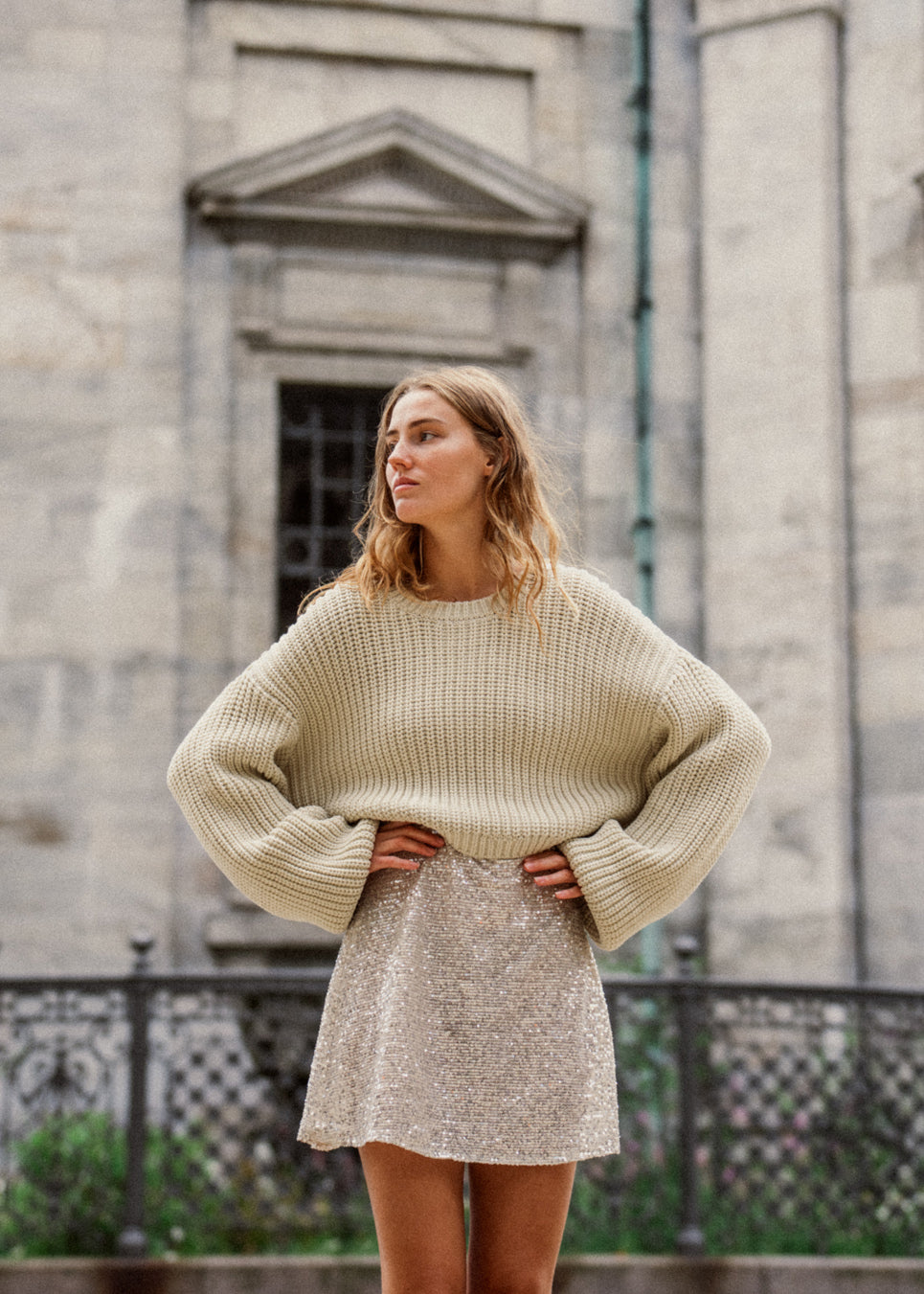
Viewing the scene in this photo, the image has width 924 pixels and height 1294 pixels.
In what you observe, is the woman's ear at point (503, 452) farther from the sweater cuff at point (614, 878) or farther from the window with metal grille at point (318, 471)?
the window with metal grille at point (318, 471)

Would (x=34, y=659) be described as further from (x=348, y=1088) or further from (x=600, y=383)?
(x=348, y=1088)

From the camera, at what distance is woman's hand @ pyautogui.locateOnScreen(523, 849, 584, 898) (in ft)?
8.95

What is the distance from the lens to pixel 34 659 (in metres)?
8.62

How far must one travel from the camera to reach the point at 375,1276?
6363mm

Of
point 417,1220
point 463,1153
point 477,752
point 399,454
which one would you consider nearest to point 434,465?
point 399,454

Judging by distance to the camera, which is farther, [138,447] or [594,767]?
[138,447]

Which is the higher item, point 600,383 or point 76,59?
point 76,59

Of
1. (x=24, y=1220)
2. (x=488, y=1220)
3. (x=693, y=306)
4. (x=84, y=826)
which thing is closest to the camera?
(x=488, y=1220)

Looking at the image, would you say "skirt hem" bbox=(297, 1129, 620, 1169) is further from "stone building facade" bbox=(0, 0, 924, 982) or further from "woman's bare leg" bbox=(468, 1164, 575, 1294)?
"stone building facade" bbox=(0, 0, 924, 982)

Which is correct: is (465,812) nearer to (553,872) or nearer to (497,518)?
(553,872)

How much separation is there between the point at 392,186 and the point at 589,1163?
5371 mm

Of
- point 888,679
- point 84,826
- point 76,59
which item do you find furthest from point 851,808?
point 76,59

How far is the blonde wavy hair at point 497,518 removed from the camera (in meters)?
2.85

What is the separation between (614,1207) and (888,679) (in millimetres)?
3400
